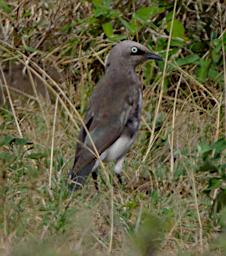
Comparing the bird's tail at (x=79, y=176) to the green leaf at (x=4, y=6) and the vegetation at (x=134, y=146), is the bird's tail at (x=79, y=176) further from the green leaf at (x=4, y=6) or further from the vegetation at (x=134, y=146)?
the green leaf at (x=4, y=6)

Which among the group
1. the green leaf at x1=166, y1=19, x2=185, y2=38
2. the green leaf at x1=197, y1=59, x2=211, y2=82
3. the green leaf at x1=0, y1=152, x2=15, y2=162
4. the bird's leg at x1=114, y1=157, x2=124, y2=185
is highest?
the green leaf at x1=166, y1=19, x2=185, y2=38

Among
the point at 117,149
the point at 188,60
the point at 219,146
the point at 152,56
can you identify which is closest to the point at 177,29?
the point at 188,60

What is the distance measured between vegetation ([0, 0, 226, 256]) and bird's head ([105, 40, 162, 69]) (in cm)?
23

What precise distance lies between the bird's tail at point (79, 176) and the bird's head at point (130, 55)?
1.26 m

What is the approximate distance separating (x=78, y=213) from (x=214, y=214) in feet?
2.62

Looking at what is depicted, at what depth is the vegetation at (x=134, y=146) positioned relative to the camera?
635 centimetres

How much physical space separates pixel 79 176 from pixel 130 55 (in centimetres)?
154

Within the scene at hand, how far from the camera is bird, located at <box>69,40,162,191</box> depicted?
7.82 meters

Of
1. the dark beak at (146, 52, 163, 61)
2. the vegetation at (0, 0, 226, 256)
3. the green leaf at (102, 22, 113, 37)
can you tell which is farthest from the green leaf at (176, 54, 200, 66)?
the green leaf at (102, 22, 113, 37)

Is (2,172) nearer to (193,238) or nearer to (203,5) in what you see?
(193,238)

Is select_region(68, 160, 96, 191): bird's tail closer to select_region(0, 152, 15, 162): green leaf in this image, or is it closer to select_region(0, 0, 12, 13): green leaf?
select_region(0, 152, 15, 162): green leaf

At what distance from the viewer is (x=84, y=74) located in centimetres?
1010

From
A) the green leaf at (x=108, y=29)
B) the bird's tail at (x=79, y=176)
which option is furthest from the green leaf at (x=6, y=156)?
the green leaf at (x=108, y=29)

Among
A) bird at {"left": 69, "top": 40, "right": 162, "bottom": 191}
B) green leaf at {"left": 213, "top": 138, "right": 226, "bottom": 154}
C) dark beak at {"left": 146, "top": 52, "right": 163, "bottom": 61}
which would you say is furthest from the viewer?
dark beak at {"left": 146, "top": 52, "right": 163, "bottom": 61}
